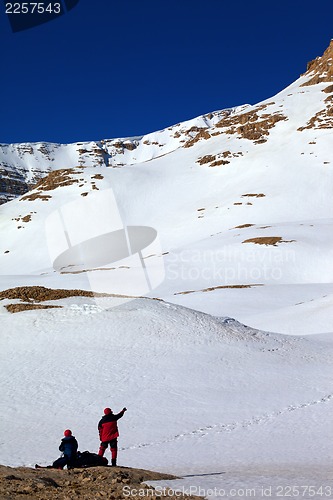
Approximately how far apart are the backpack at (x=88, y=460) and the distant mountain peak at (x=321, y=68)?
167686 millimetres

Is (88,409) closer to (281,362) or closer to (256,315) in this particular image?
(281,362)

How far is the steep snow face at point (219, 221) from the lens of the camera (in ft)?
128

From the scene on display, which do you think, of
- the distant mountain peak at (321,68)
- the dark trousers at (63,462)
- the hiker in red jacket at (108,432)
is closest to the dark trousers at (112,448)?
the hiker in red jacket at (108,432)

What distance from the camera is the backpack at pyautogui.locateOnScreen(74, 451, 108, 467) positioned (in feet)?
29.9

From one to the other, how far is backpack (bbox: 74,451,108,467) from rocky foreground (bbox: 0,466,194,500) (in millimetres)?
629

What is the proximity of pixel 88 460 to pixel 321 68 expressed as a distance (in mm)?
189499

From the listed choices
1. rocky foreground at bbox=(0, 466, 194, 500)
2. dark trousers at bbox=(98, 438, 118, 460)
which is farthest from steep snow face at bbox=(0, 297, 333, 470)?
rocky foreground at bbox=(0, 466, 194, 500)

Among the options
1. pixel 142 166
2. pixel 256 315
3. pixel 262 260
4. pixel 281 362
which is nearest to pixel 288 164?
pixel 142 166

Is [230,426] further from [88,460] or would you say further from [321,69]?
[321,69]

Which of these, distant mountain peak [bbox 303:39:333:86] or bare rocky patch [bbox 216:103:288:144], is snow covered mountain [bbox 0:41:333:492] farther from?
distant mountain peak [bbox 303:39:333:86]

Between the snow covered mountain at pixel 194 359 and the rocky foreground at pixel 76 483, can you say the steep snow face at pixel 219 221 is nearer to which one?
the snow covered mountain at pixel 194 359

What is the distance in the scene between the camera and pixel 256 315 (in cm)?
3027

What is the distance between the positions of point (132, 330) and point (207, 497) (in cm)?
1230

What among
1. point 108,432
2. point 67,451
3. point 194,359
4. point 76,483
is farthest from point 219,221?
point 76,483
